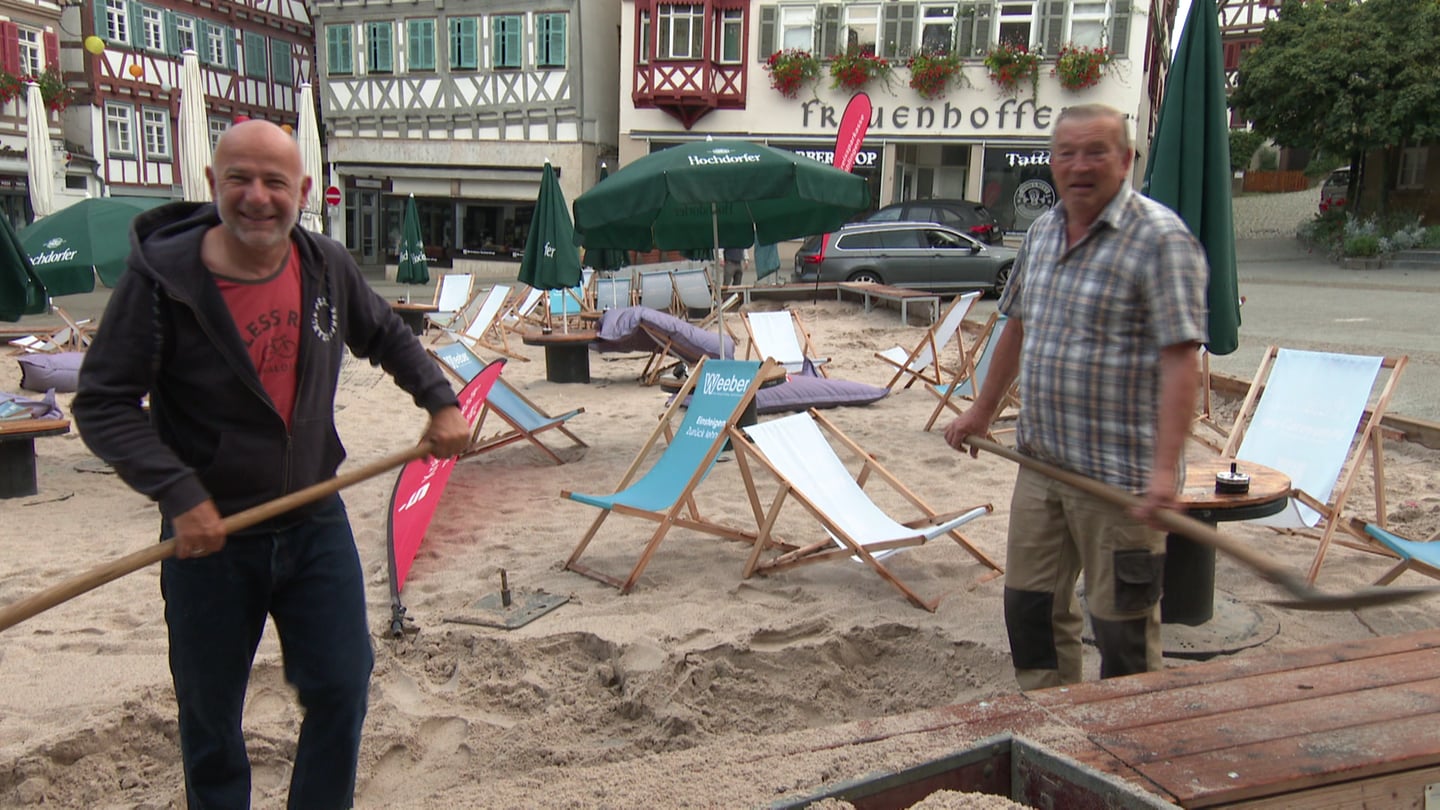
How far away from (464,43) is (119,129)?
8797 millimetres

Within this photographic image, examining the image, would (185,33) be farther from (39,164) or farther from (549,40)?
(39,164)

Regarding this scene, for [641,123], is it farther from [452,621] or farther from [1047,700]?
[1047,700]

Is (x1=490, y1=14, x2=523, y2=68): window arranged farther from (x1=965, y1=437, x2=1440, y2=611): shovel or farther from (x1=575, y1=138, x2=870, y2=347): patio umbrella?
(x1=965, y1=437, x2=1440, y2=611): shovel

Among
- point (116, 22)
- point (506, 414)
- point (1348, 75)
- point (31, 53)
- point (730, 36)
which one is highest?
point (116, 22)

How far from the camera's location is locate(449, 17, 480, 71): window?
975 inches

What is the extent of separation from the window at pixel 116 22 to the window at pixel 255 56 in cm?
344

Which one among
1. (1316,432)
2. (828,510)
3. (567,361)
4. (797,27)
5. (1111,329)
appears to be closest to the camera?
(1111,329)

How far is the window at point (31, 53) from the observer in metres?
23.5

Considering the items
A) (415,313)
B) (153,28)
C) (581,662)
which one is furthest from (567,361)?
(153,28)

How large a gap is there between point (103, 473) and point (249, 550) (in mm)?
4968

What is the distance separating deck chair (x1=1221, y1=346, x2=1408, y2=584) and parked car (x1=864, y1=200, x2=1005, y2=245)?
13.4 meters

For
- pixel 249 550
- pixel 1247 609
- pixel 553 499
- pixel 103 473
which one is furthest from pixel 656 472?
pixel 103 473

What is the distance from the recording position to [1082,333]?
2430mm

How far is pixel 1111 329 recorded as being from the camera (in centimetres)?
240
